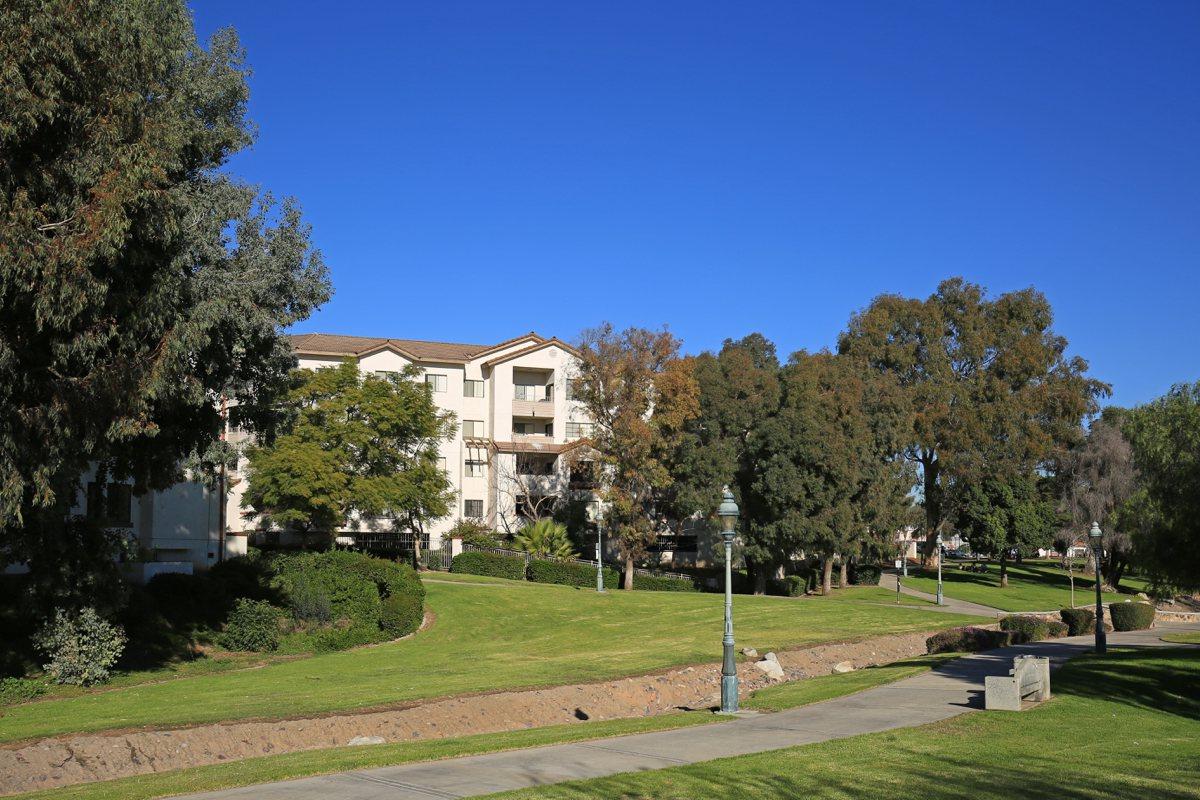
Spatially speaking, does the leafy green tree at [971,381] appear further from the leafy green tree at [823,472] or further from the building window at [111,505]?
the building window at [111,505]

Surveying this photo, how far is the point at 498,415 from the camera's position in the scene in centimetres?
6588

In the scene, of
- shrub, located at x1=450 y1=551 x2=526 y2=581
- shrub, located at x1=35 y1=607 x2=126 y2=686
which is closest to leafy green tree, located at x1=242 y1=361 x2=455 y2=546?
shrub, located at x1=450 y1=551 x2=526 y2=581

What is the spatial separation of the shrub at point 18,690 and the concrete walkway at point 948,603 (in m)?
34.8

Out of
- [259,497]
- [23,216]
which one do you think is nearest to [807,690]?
[23,216]

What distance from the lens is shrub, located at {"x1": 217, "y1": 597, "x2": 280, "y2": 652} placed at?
1275 inches

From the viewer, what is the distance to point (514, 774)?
41.7 ft

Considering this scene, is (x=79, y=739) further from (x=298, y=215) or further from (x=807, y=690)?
(x=298, y=215)

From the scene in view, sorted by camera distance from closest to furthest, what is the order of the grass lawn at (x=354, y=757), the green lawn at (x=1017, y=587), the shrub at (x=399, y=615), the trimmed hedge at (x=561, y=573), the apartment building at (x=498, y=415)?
the grass lawn at (x=354, y=757) < the shrub at (x=399, y=615) < the trimmed hedge at (x=561, y=573) < the green lawn at (x=1017, y=587) < the apartment building at (x=498, y=415)

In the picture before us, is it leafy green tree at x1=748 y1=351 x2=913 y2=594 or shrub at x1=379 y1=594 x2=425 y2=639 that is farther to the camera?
leafy green tree at x1=748 y1=351 x2=913 y2=594

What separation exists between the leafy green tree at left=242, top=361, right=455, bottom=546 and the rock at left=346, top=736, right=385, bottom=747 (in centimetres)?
2677

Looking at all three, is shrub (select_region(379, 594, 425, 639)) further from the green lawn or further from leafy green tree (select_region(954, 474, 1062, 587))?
leafy green tree (select_region(954, 474, 1062, 587))

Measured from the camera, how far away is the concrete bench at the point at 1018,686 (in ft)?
57.2

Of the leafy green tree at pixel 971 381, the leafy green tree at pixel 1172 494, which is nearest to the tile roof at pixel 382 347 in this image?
the leafy green tree at pixel 971 381

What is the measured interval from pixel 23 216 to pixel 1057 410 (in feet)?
220
